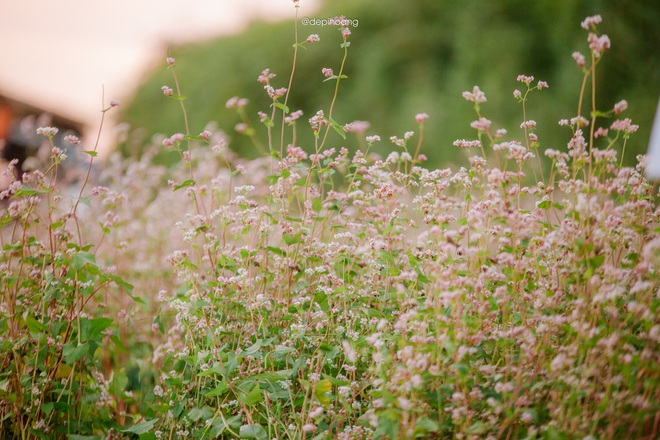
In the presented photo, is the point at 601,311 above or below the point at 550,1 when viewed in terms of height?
below

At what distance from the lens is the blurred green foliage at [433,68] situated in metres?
8.32

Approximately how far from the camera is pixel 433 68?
1002 cm

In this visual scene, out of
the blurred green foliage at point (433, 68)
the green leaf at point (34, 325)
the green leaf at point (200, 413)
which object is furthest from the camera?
the blurred green foliage at point (433, 68)

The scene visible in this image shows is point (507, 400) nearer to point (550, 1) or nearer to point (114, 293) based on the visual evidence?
point (114, 293)

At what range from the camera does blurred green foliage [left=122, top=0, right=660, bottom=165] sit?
27.3 feet

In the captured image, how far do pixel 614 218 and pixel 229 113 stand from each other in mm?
9713

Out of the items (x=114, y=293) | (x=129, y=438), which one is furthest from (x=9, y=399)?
(x=114, y=293)

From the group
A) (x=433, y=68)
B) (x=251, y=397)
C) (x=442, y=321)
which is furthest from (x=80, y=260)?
(x=433, y=68)

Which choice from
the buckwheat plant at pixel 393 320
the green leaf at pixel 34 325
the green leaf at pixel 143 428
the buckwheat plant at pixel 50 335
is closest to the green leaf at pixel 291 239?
the buckwheat plant at pixel 393 320

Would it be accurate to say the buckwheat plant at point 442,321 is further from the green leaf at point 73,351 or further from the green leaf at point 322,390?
the green leaf at point 73,351

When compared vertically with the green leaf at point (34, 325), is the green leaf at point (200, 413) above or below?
below

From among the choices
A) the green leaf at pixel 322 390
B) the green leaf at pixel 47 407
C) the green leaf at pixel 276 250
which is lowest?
the green leaf at pixel 47 407

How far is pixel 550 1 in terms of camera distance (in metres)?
9.12

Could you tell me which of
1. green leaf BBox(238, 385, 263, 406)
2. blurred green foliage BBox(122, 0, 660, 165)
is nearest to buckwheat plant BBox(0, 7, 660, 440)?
green leaf BBox(238, 385, 263, 406)
